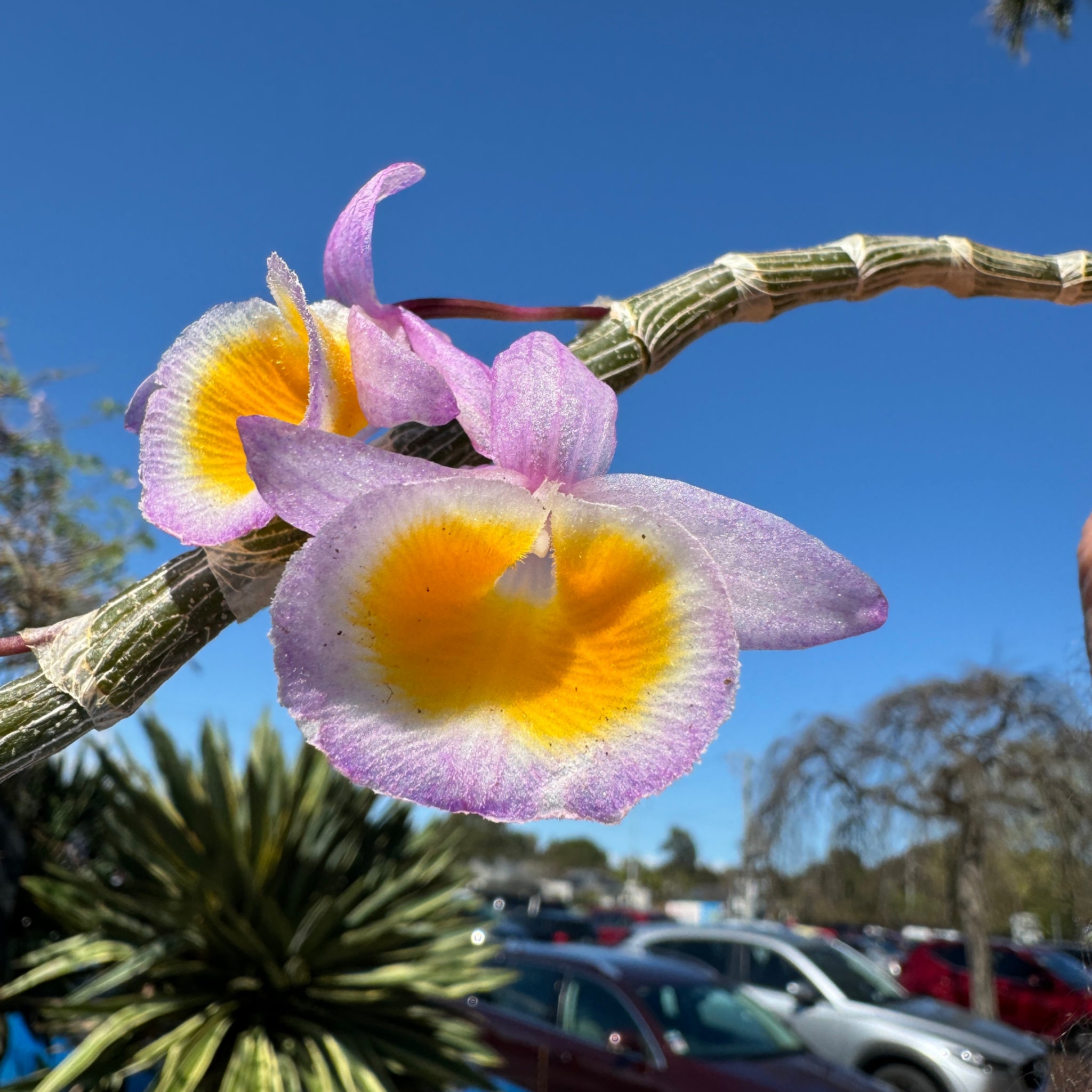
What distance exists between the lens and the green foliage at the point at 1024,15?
33.2 feet

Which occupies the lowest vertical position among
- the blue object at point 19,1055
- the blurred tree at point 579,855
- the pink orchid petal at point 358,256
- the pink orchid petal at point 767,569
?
the blue object at point 19,1055

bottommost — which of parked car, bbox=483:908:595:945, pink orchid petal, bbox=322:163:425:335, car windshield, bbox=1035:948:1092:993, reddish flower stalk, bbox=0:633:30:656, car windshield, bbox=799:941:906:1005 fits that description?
reddish flower stalk, bbox=0:633:30:656

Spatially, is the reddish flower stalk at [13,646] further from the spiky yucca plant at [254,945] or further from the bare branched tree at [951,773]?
the bare branched tree at [951,773]

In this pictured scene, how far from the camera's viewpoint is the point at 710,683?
1.32 feet

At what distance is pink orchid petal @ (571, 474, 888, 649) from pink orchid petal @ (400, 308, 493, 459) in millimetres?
55

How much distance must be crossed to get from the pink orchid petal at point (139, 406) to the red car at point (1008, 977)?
12392 millimetres

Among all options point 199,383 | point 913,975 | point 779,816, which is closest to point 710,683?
point 199,383

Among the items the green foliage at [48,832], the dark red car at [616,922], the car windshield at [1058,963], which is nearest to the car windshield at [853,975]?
the car windshield at [1058,963]

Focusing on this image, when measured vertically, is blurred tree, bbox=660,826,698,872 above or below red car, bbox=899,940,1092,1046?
above

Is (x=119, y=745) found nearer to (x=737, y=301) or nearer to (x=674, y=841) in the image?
(x=737, y=301)

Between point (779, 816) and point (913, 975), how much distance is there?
9.04 ft

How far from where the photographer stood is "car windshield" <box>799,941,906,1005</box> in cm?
797

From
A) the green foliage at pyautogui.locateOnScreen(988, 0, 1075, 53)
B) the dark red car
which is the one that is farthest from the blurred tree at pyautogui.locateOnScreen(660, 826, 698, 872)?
the green foliage at pyautogui.locateOnScreen(988, 0, 1075, 53)

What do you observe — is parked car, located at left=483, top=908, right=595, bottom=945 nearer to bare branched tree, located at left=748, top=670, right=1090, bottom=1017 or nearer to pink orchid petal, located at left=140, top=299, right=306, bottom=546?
bare branched tree, located at left=748, top=670, right=1090, bottom=1017
